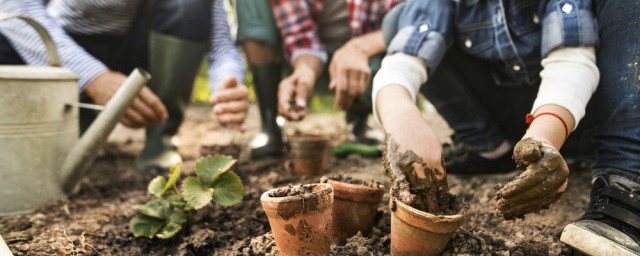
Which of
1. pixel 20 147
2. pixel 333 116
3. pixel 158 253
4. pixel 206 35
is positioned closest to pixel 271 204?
Result: pixel 158 253

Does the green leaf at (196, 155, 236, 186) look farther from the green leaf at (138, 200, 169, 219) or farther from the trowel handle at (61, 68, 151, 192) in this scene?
the trowel handle at (61, 68, 151, 192)

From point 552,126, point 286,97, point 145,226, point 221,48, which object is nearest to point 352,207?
point 552,126

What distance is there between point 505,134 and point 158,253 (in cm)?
145

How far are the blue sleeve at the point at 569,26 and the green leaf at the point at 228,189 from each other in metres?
1.04

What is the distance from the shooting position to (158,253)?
1.50 metres

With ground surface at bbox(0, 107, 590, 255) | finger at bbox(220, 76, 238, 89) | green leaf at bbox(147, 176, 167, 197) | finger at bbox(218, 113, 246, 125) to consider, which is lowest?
ground surface at bbox(0, 107, 590, 255)

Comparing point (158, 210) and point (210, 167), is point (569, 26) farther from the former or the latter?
point (158, 210)

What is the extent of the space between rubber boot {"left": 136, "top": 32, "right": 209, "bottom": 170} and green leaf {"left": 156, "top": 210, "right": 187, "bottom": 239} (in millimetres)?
1017

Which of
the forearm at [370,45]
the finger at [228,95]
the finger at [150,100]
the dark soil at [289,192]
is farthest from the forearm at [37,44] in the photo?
the dark soil at [289,192]

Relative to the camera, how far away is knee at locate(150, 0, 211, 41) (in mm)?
2549

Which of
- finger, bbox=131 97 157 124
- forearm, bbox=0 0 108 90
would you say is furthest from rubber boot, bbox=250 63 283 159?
forearm, bbox=0 0 108 90

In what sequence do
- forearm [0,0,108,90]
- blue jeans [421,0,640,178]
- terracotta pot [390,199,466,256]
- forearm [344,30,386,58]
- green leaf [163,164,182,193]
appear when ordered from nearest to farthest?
terracotta pot [390,199,466,256]
blue jeans [421,0,640,178]
green leaf [163,164,182,193]
forearm [0,0,108,90]
forearm [344,30,386,58]

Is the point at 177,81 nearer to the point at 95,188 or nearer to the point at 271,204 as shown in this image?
the point at 95,188

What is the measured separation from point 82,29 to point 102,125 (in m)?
0.80
